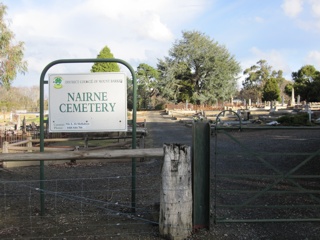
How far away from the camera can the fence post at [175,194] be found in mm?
4043

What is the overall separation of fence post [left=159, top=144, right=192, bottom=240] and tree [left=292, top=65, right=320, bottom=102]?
2106 inches

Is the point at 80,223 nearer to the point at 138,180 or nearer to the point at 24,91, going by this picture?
the point at 138,180

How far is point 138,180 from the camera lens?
25.5ft

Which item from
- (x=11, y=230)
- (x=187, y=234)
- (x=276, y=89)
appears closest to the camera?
(x=187, y=234)

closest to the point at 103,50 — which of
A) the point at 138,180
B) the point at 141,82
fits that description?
the point at 141,82

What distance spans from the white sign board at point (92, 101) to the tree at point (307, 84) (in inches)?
2087

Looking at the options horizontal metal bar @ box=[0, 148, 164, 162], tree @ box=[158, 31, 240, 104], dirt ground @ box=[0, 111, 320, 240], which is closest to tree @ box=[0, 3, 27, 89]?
dirt ground @ box=[0, 111, 320, 240]

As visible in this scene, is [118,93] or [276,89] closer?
[118,93]

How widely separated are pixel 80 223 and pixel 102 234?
557 mm

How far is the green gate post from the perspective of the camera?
14.0ft

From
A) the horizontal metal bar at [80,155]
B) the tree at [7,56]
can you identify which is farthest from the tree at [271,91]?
the horizontal metal bar at [80,155]

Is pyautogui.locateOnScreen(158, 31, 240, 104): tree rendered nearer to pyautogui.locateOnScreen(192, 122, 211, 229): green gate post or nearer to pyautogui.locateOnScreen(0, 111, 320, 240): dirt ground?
pyautogui.locateOnScreen(0, 111, 320, 240): dirt ground

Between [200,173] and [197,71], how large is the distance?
2103 inches

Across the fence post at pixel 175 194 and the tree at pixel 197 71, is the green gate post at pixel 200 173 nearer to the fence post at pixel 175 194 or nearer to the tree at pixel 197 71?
the fence post at pixel 175 194
